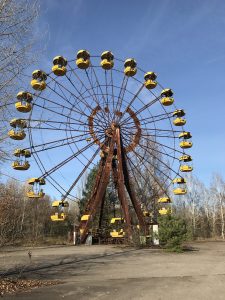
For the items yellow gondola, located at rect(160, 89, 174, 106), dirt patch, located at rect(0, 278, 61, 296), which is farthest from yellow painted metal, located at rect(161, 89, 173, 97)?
dirt patch, located at rect(0, 278, 61, 296)

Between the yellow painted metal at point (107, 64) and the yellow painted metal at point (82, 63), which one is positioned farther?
the yellow painted metal at point (107, 64)

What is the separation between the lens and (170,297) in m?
9.18

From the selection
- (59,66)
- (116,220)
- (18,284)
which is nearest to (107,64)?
(59,66)

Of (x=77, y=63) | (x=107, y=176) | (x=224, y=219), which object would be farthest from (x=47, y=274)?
(x=224, y=219)

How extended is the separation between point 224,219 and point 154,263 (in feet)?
152

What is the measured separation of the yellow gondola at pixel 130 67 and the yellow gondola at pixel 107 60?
1.40 meters

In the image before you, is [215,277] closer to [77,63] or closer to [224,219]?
[77,63]

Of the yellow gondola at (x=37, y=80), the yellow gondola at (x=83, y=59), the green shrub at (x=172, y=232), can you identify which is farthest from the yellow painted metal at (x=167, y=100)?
the green shrub at (x=172, y=232)

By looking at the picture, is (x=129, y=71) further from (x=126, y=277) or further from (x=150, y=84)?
(x=126, y=277)

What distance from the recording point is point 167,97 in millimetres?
27734

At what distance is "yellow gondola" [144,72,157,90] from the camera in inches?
1089

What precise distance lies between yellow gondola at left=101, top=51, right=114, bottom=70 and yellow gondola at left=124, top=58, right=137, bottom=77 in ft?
4.59

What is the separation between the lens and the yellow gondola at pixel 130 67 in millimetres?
26859

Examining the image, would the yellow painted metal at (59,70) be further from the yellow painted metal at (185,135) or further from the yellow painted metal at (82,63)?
the yellow painted metal at (185,135)
